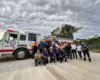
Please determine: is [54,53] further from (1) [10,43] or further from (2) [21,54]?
(1) [10,43]

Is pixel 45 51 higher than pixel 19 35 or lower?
lower

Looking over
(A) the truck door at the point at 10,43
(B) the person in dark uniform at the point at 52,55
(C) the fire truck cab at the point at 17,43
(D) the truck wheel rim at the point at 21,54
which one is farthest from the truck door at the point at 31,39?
(B) the person in dark uniform at the point at 52,55

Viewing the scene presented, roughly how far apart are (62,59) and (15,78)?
21.9 ft

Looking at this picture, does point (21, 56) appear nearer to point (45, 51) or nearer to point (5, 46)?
point (5, 46)

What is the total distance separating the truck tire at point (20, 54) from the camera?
16688 mm

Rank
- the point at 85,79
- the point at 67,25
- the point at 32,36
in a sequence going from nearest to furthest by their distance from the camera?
1. the point at 85,79
2. the point at 32,36
3. the point at 67,25

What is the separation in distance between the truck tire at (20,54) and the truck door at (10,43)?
19.9 inches

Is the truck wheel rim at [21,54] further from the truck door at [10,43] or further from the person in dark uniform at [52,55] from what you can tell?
the person in dark uniform at [52,55]

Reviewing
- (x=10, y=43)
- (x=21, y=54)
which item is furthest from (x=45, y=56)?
(x=10, y=43)

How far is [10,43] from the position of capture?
1641cm

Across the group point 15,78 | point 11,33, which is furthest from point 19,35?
point 15,78

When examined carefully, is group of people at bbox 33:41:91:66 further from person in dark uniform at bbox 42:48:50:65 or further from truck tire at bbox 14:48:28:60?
truck tire at bbox 14:48:28:60

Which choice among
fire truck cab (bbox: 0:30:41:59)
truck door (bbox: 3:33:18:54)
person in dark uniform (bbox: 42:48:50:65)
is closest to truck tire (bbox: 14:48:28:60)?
fire truck cab (bbox: 0:30:41:59)

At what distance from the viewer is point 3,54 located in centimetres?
1605
